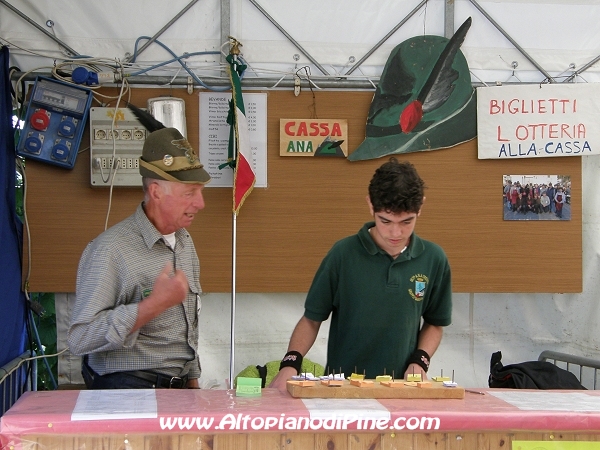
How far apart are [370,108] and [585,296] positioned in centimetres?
168

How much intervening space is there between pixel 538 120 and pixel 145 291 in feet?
8.69

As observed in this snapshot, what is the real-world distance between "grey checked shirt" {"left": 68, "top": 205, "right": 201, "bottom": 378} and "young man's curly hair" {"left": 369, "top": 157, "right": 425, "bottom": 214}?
0.85 meters

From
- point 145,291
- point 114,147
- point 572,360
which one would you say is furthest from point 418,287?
point 114,147

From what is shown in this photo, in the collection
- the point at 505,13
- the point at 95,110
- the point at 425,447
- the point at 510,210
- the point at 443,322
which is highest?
the point at 505,13

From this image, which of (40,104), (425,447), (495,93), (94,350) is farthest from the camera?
(495,93)

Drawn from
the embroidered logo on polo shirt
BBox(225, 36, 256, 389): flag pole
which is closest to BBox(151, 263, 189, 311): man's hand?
the embroidered logo on polo shirt

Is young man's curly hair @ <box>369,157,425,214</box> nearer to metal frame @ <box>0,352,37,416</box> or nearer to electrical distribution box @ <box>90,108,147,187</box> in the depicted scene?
electrical distribution box @ <box>90,108,147,187</box>

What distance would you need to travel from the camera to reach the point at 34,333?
409 cm

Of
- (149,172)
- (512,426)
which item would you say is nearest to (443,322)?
(512,426)

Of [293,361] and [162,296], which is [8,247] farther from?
[293,361]

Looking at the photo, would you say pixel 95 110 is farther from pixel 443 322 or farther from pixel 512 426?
pixel 512 426

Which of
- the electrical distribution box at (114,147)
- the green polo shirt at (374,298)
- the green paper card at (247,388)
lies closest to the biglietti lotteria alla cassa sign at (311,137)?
the electrical distribution box at (114,147)

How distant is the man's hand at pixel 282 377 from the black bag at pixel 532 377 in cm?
123

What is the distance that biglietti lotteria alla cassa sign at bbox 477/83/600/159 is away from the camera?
4.27m
